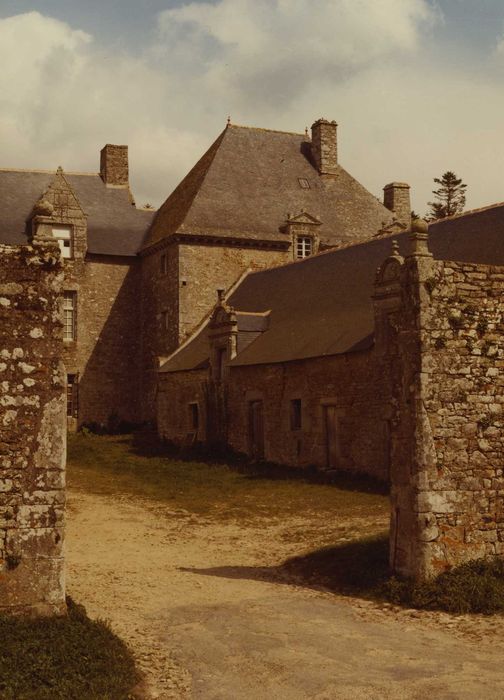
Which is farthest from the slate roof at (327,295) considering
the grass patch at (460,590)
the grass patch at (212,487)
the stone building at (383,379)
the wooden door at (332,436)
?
the grass patch at (460,590)

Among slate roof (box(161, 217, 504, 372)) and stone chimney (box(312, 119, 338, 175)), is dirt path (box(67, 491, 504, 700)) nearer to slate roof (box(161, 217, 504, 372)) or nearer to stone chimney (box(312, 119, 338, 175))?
slate roof (box(161, 217, 504, 372))

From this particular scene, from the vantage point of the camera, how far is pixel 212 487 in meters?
23.2

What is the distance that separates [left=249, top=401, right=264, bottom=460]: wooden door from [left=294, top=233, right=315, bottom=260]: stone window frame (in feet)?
30.3

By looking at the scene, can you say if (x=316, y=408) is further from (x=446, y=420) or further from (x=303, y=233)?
(x=446, y=420)

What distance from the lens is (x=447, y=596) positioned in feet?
36.4

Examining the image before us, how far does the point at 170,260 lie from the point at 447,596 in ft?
85.1

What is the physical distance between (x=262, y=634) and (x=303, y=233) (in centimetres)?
2743

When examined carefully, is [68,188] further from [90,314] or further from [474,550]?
[474,550]

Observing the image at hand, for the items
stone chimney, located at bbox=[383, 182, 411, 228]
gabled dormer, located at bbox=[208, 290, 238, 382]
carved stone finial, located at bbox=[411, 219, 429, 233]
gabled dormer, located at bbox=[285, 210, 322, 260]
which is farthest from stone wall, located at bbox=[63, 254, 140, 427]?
carved stone finial, located at bbox=[411, 219, 429, 233]

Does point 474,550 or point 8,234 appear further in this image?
point 8,234

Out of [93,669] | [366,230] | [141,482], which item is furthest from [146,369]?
[93,669]

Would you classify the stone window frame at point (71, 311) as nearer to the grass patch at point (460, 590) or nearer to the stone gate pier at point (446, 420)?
the stone gate pier at point (446, 420)

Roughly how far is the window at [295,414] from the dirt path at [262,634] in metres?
11.7

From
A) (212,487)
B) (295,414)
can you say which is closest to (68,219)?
(295,414)
